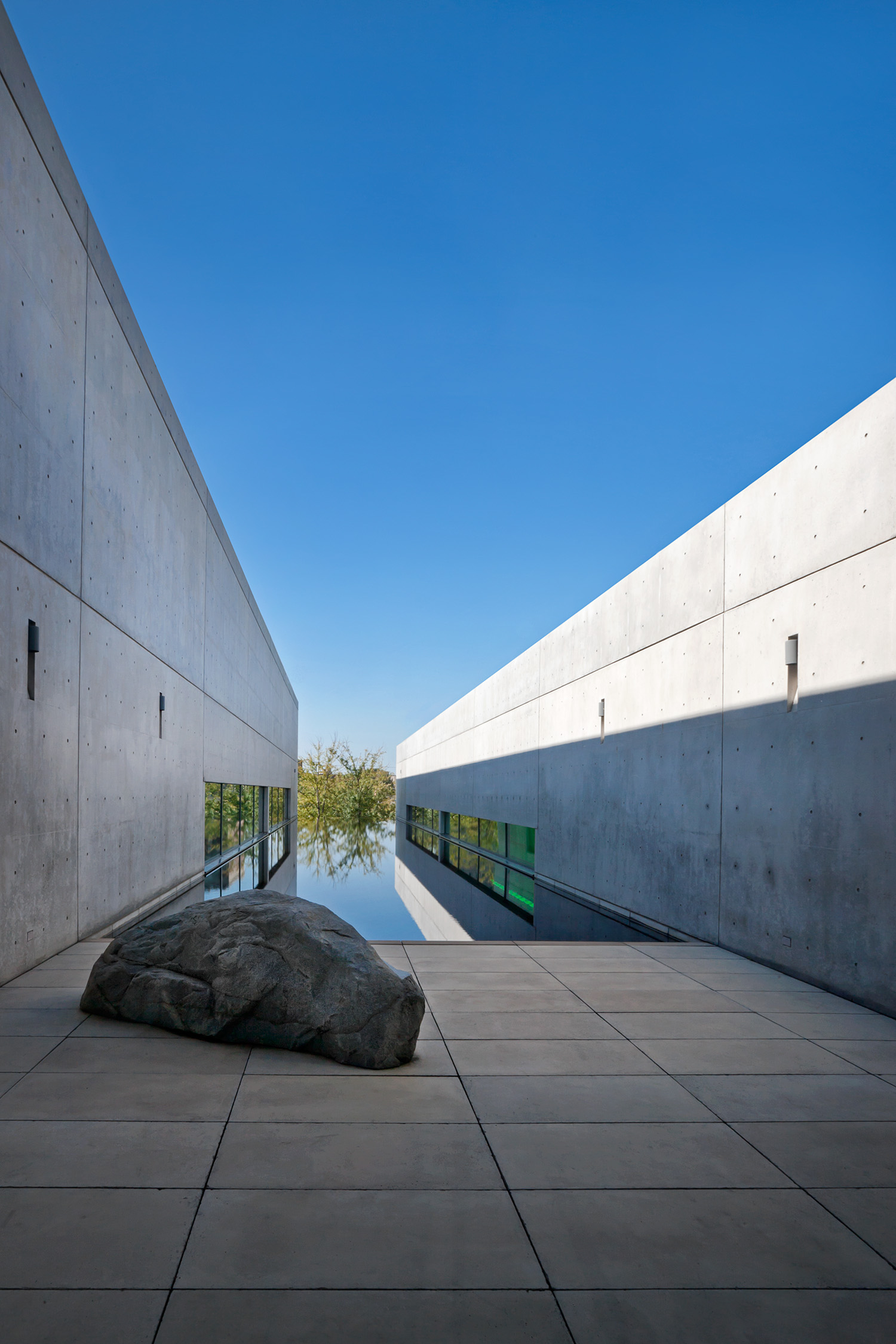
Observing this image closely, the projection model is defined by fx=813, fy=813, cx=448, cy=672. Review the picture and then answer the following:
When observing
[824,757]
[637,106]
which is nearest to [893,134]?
[637,106]

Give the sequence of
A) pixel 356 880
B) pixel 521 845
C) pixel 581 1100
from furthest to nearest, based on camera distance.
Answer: pixel 356 880 < pixel 521 845 < pixel 581 1100

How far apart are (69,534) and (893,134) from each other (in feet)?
57.6

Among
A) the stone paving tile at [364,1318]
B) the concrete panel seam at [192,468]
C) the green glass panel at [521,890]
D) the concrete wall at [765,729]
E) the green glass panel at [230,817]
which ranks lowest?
the green glass panel at [521,890]

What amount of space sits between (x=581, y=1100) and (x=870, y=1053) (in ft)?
6.18

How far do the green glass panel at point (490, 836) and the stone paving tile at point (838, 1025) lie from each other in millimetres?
14385

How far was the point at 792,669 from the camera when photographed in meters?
6.57

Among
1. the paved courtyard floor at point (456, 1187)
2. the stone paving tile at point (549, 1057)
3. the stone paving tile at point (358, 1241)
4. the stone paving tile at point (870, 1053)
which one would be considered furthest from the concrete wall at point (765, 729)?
the stone paving tile at point (358, 1241)

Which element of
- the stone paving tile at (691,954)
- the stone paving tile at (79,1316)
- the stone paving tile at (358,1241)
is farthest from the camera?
the stone paving tile at (691,954)

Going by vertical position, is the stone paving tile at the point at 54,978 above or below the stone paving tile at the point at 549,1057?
below

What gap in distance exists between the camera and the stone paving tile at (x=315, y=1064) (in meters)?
3.78

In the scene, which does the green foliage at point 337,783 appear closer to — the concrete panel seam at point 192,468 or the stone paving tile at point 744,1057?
the concrete panel seam at point 192,468

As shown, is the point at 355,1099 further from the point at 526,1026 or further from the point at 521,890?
the point at 521,890

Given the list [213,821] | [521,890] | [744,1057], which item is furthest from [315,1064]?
[521,890]

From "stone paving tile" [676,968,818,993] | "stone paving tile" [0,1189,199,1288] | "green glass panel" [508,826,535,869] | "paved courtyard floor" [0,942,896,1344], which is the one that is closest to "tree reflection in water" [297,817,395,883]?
"green glass panel" [508,826,535,869]
